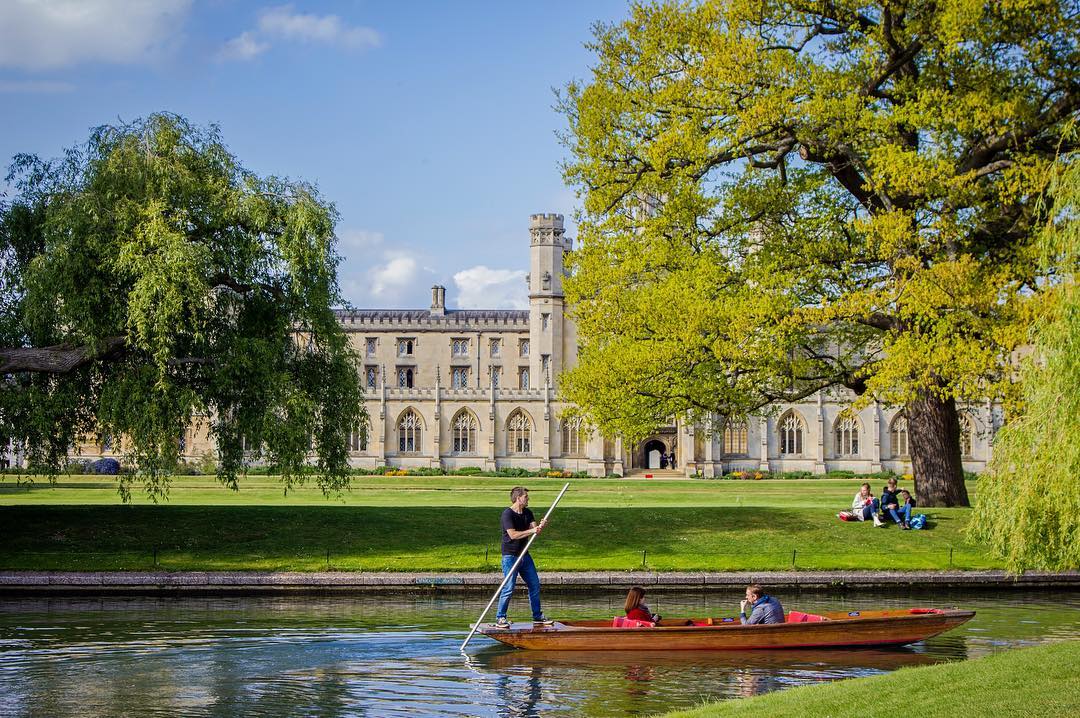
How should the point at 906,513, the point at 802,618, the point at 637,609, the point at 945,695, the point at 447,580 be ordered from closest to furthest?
the point at 945,695 < the point at 637,609 < the point at 802,618 < the point at 447,580 < the point at 906,513

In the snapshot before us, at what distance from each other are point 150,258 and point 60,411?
3103mm

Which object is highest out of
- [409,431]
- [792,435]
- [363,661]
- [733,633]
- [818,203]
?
[818,203]

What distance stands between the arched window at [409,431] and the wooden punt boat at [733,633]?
5843 cm

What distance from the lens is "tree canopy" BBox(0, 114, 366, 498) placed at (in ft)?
63.9

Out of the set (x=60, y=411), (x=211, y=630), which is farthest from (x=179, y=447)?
(x=211, y=630)

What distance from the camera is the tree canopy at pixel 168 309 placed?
19.5 metres

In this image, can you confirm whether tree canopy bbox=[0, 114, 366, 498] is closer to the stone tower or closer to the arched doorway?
the arched doorway

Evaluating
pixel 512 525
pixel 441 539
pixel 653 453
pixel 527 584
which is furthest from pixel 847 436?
pixel 512 525

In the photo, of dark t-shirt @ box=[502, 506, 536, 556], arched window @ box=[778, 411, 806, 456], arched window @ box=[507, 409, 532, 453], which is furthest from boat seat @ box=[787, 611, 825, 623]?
arched window @ box=[507, 409, 532, 453]

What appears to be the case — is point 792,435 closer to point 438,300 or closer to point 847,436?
point 847,436

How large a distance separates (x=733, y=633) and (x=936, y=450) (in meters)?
12.5

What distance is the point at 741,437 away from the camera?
6762cm

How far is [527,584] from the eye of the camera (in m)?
14.5

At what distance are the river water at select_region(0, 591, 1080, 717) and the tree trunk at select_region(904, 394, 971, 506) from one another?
665 cm
